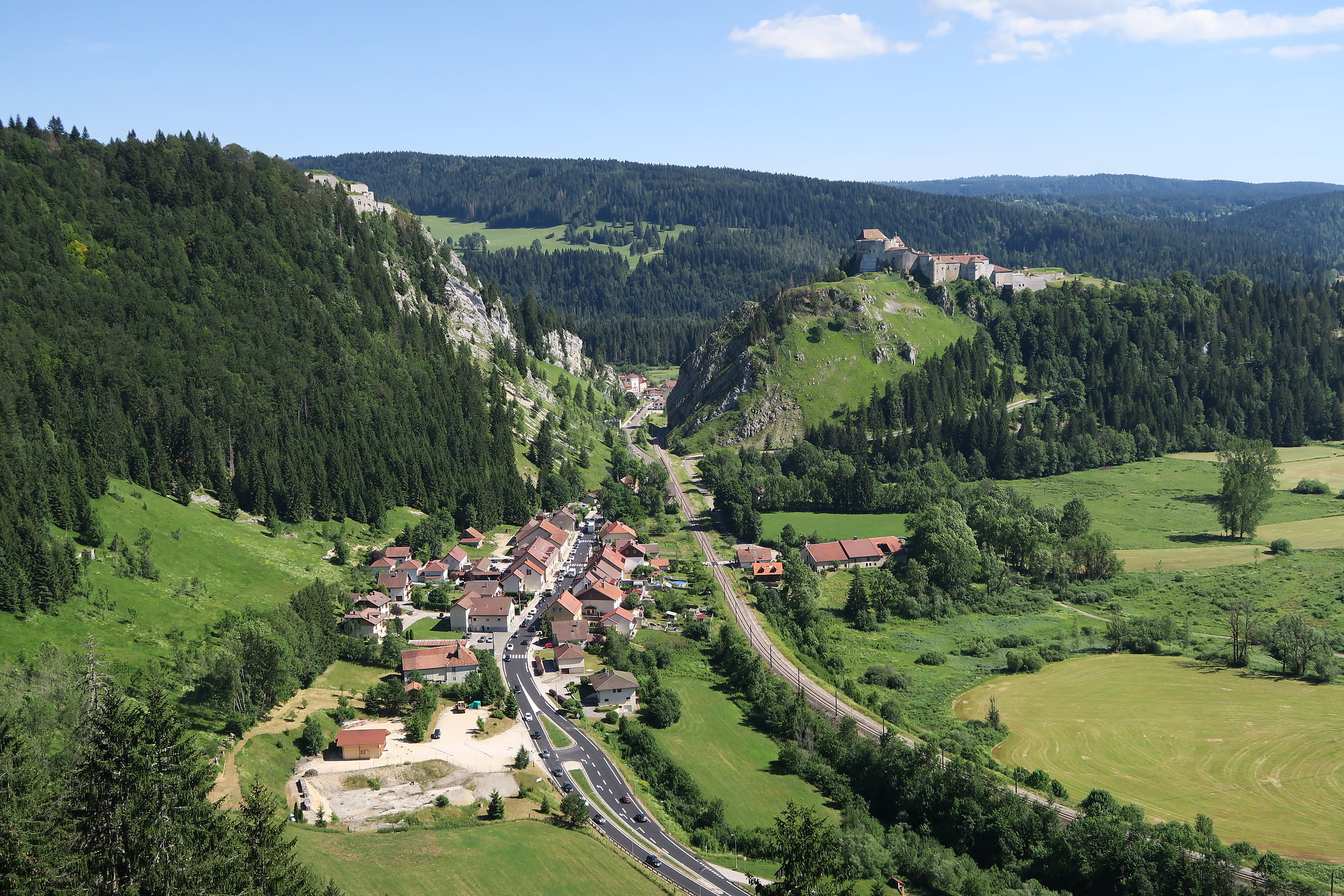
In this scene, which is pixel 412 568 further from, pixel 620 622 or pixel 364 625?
pixel 620 622

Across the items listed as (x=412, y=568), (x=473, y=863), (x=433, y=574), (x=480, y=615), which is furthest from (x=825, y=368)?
(x=473, y=863)

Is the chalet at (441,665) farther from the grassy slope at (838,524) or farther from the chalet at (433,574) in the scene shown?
the grassy slope at (838,524)

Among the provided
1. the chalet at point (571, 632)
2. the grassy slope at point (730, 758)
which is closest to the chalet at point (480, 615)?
the chalet at point (571, 632)

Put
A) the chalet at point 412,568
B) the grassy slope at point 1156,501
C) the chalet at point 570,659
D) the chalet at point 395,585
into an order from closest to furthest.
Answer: the chalet at point 570,659 → the chalet at point 395,585 → the chalet at point 412,568 → the grassy slope at point 1156,501

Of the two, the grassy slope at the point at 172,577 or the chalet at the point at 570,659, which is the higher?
the grassy slope at the point at 172,577

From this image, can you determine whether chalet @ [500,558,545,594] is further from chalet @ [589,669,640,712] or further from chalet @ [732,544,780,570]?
chalet @ [589,669,640,712]

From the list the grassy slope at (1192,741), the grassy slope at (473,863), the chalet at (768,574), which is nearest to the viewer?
the grassy slope at (473,863)
